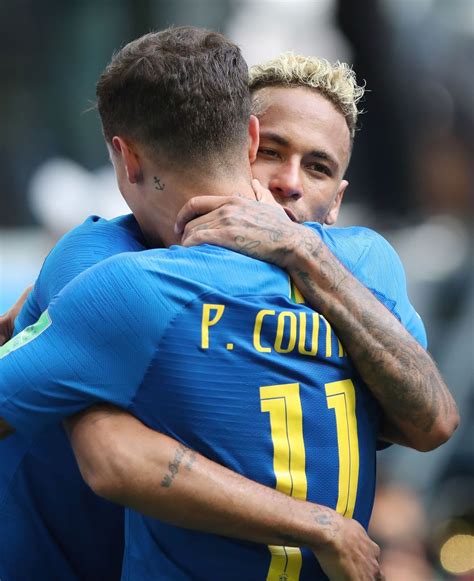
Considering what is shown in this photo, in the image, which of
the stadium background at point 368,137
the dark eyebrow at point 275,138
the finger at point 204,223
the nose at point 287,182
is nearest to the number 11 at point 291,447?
the finger at point 204,223

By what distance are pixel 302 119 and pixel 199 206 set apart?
0.92m

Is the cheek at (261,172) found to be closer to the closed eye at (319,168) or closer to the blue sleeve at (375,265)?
the closed eye at (319,168)

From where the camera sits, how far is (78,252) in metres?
2.84

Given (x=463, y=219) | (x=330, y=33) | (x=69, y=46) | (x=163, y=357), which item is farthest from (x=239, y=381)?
(x=69, y=46)

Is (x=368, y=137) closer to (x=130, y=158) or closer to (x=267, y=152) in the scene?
(x=267, y=152)

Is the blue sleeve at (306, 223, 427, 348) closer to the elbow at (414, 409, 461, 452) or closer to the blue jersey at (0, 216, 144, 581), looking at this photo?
the elbow at (414, 409, 461, 452)

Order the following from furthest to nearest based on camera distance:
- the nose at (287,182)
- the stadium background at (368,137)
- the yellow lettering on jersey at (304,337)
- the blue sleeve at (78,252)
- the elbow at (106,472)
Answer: the stadium background at (368,137), the nose at (287,182), the blue sleeve at (78,252), the yellow lettering on jersey at (304,337), the elbow at (106,472)

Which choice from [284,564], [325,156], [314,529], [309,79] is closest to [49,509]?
[284,564]

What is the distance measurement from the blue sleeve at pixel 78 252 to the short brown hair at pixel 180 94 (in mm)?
271

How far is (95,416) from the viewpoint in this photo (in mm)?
2562

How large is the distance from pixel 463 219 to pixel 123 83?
611cm

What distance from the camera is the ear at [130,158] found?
284 cm

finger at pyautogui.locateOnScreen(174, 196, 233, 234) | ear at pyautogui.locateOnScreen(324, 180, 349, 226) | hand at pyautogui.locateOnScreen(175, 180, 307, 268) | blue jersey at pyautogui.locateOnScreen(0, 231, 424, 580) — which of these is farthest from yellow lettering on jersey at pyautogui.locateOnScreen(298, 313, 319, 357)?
ear at pyautogui.locateOnScreen(324, 180, 349, 226)

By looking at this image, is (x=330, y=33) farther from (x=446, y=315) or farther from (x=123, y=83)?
(x=123, y=83)
